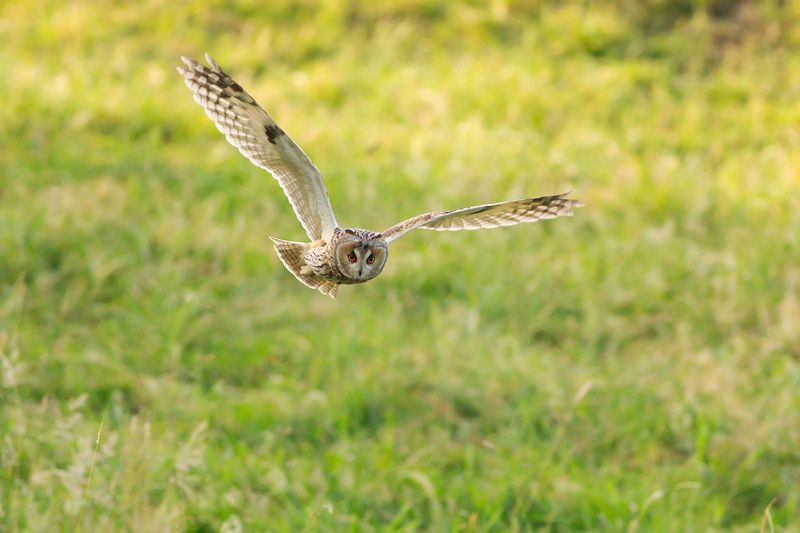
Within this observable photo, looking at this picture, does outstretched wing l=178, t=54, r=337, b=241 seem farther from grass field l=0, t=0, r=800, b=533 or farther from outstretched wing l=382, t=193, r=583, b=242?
grass field l=0, t=0, r=800, b=533

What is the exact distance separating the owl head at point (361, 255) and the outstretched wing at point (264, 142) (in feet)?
0.60

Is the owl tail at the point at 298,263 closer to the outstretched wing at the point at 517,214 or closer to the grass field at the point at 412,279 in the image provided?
the outstretched wing at the point at 517,214

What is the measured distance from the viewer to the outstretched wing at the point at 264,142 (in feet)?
7.89

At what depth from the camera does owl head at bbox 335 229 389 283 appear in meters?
2.10

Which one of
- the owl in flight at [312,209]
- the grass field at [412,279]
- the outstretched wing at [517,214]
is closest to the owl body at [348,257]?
the owl in flight at [312,209]

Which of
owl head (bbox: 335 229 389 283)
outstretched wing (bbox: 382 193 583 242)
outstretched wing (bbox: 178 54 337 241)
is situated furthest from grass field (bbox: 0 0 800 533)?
owl head (bbox: 335 229 389 283)

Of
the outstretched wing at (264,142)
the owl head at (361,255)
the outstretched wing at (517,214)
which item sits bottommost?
the owl head at (361,255)

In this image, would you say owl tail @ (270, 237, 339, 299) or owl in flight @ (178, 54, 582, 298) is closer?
owl in flight @ (178, 54, 582, 298)

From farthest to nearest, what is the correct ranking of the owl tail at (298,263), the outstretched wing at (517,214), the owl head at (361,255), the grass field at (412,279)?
the grass field at (412,279) < the outstretched wing at (517,214) < the owl tail at (298,263) < the owl head at (361,255)

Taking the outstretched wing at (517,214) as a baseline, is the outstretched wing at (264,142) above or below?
above

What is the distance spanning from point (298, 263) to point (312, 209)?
0.12m

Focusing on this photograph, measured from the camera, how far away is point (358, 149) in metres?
7.58

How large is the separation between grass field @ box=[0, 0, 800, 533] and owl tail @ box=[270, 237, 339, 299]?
3.98 ft

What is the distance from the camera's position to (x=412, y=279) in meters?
6.30
